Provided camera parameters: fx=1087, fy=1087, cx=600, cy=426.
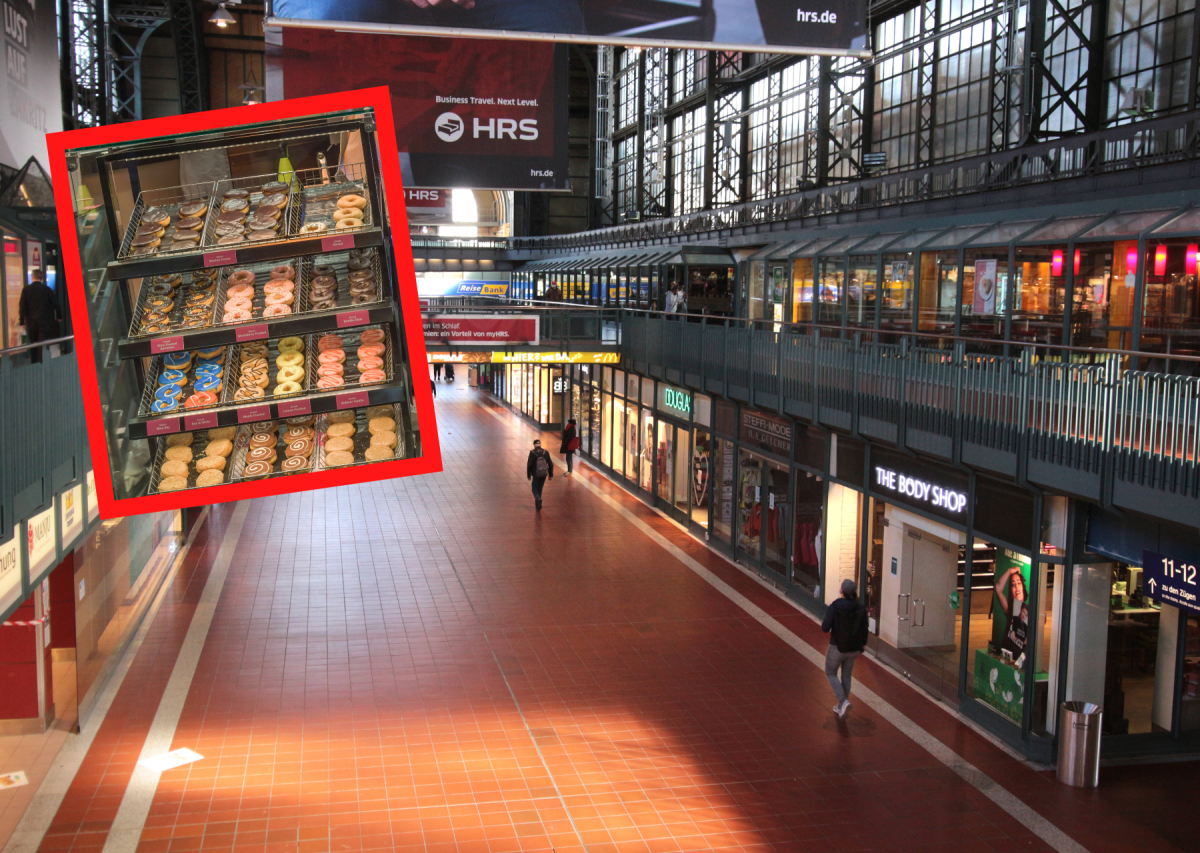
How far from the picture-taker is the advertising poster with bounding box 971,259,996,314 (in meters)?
14.0

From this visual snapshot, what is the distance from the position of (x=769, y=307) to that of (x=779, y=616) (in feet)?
26.6

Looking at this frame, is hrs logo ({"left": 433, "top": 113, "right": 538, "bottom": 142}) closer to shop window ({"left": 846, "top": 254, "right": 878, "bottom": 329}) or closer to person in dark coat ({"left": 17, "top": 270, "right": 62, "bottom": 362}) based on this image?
person in dark coat ({"left": 17, "top": 270, "right": 62, "bottom": 362})

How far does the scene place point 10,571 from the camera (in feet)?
23.4

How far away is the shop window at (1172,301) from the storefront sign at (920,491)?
8.22 ft

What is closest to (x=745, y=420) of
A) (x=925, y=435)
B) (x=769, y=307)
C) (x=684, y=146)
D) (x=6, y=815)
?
(x=769, y=307)

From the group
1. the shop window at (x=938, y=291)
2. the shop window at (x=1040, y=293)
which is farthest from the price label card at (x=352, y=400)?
the shop window at (x=938, y=291)

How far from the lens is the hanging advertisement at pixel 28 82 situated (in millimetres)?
9906

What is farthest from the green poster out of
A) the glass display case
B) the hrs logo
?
the glass display case

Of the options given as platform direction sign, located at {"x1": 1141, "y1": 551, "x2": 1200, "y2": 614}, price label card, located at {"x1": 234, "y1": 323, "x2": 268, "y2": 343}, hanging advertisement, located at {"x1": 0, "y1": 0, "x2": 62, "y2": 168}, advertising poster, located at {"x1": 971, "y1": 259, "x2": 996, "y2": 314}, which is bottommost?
platform direction sign, located at {"x1": 1141, "y1": 551, "x2": 1200, "y2": 614}

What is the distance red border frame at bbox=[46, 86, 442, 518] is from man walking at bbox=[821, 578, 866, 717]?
332 inches

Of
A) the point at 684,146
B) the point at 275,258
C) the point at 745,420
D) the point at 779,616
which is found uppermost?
the point at 684,146

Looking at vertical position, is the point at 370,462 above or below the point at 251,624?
above

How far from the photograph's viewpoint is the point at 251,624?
14.9 metres

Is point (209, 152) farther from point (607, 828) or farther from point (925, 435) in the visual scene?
point (925, 435)
